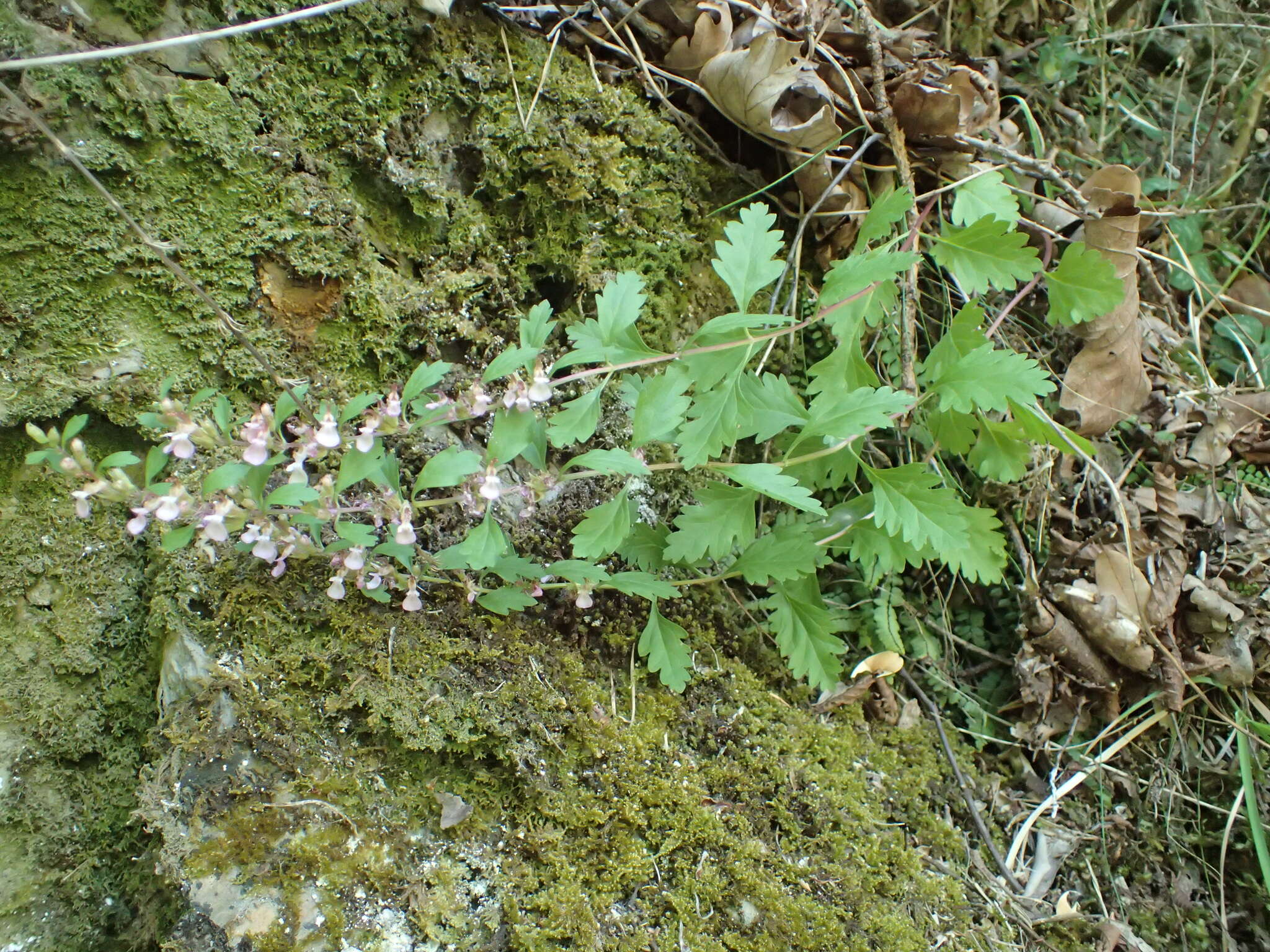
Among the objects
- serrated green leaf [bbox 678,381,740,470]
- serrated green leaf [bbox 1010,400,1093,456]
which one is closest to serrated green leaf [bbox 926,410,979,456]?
serrated green leaf [bbox 1010,400,1093,456]

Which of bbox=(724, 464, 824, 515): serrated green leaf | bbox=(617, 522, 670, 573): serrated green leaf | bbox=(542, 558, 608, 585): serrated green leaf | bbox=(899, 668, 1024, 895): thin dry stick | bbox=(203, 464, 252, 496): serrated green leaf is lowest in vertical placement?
bbox=(899, 668, 1024, 895): thin dry stick

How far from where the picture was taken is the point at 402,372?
2199mm

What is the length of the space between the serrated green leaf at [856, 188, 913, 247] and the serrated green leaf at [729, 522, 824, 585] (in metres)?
0.84

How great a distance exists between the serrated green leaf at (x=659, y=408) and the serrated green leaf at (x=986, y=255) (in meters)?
1.09

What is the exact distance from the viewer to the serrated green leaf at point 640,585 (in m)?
1.94

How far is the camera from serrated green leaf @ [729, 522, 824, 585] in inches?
79.8

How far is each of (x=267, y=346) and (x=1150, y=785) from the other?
119 inches

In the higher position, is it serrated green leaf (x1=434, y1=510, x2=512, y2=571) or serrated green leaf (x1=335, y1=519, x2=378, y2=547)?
serrated green leaf (x1=335, y1=519, x2=378, y2=547)

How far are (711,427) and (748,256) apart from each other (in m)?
0.51

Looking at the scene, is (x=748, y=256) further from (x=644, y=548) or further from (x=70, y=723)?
(x=70, y=723)

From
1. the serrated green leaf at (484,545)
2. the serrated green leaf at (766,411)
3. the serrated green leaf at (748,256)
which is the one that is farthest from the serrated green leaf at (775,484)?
the serrated green leaf at (484,545)

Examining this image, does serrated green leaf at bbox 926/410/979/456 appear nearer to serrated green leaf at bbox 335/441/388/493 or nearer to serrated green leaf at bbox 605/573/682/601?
serrated green leaf at bbox 605/573/682/601

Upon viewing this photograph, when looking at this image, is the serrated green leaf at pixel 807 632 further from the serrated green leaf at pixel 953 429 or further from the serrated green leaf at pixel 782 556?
the serrated green leaf at pixel 953 429

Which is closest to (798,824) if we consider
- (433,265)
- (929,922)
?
(929,922)
